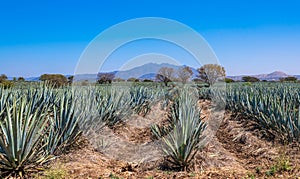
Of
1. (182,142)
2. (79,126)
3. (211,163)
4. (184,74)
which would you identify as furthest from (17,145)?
(184,74)

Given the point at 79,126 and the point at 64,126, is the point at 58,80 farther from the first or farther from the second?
the point at 64,126

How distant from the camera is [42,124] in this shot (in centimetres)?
499

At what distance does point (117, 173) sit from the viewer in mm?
4168

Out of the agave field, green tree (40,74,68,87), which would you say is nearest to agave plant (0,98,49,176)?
the agave field

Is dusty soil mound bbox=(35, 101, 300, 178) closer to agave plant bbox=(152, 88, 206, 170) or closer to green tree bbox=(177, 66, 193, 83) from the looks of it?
agave plant bbox=(152, 88, 206, 170)

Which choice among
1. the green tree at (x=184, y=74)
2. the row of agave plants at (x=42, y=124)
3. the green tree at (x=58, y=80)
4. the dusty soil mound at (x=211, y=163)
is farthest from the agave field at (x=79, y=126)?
the green tree at (x=184, y=74)

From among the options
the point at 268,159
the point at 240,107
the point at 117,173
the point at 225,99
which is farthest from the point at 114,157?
the point at 225,99

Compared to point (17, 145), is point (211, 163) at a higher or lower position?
lower

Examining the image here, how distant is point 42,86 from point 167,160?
14.4 ft

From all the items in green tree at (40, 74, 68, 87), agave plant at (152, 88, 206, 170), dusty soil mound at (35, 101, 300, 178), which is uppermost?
green tree at (40, 74, 68, 87)

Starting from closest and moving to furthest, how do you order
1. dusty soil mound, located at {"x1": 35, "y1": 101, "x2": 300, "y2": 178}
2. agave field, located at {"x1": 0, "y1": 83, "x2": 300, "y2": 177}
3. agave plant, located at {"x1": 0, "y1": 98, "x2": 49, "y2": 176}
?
1. agave plant, located at {"x1": 0, "y1": 98, "x2": 49, "y2": 176}
2. agave field, located at {"x1": 0, "y1": 83, "x2": 300, "y2": 177}
3. dusty soil mound, located at {"x1": 35, "y1": 101, "x2": 300, "y2": 178}

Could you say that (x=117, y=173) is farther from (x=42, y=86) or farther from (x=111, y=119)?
(x=42, y=86)

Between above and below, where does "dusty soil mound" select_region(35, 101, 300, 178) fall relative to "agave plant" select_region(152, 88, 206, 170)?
below

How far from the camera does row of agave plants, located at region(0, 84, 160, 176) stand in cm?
353
